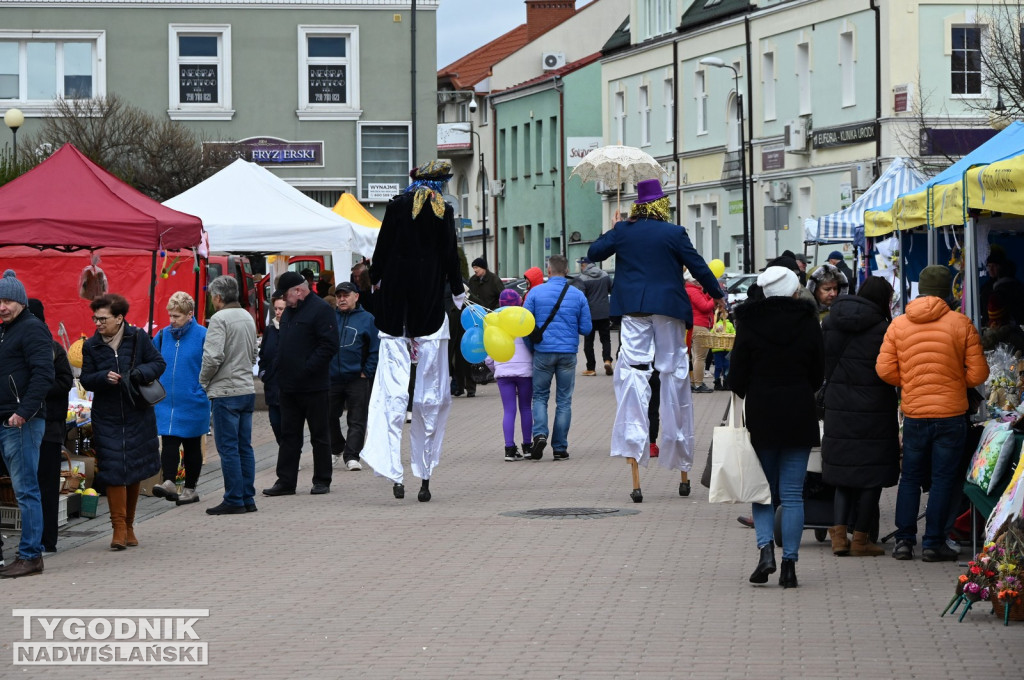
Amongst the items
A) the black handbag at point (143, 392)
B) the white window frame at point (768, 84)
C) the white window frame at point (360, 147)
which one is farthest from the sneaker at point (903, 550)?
the white window frame at point (768, 84)

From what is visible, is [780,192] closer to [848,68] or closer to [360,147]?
[848,68]

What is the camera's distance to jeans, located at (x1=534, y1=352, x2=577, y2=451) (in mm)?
17641

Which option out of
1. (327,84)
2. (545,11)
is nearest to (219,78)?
(327,84)

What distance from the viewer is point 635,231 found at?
44.9 feet

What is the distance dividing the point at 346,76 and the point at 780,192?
41.3ft

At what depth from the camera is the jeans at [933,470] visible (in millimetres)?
10789

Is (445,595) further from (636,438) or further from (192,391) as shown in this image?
(192,391)

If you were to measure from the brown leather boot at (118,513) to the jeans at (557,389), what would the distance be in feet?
21.1

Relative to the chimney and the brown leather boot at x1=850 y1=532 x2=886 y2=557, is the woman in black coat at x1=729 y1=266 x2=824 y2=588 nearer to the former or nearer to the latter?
the brown leather boot at x1=850 y1=532 x2=886 y2=557

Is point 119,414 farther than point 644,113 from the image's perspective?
No

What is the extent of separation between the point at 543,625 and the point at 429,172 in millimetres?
5866

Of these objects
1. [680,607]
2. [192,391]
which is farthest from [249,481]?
[680,607]

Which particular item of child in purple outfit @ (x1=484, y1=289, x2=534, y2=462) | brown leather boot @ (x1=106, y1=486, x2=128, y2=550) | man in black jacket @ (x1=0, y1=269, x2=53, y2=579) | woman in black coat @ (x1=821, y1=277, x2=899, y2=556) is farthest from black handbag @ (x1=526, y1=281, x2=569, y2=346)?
man in black jacket @ (x1=0, y1=269, x2=53, y2=579)

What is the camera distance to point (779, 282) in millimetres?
10109
